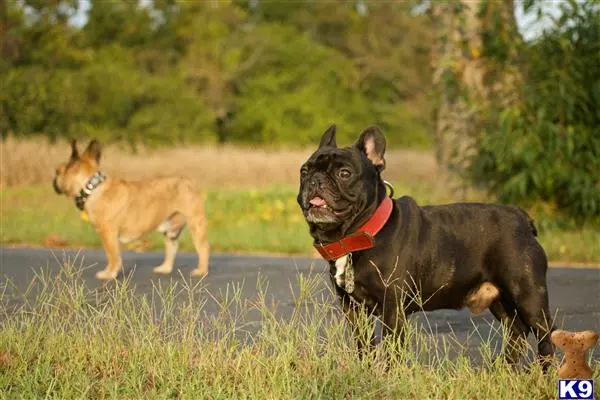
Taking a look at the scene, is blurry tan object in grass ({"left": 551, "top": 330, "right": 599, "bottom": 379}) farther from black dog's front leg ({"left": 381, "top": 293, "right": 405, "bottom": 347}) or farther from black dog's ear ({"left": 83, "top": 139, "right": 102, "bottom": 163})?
black dog's ear ({"left": 83, "top": 139, "right": 102, "bottom": 163})

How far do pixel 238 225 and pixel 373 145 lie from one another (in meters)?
11.4

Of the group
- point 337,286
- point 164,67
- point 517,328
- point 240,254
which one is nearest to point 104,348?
point 337,286

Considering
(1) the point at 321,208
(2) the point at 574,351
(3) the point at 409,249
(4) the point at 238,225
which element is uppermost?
(1) the point at 321,208

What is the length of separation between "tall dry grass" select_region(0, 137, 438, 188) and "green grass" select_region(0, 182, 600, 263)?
214 centimetres

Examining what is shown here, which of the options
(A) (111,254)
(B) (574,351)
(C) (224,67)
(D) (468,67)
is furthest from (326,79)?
(B) (574,351)

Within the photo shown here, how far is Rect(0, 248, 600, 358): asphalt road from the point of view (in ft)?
28.3

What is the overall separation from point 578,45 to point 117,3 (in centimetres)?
4572

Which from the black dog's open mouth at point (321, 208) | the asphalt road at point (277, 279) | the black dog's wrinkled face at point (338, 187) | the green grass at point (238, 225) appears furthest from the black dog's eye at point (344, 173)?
the green grass at point (238, 225)

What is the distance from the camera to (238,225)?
17.7 m

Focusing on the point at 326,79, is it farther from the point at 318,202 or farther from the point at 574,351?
the point at 574,351

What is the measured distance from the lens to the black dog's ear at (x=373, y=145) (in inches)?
252

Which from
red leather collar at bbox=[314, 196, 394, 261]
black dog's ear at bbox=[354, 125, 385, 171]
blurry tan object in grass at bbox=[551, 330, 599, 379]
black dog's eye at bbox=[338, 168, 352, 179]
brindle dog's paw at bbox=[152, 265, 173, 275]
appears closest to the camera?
blurry tan object in grass at bbox=[551, 330, 599, 379]

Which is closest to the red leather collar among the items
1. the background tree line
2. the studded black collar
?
the studded black collar

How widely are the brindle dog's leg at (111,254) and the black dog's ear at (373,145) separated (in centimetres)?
530
